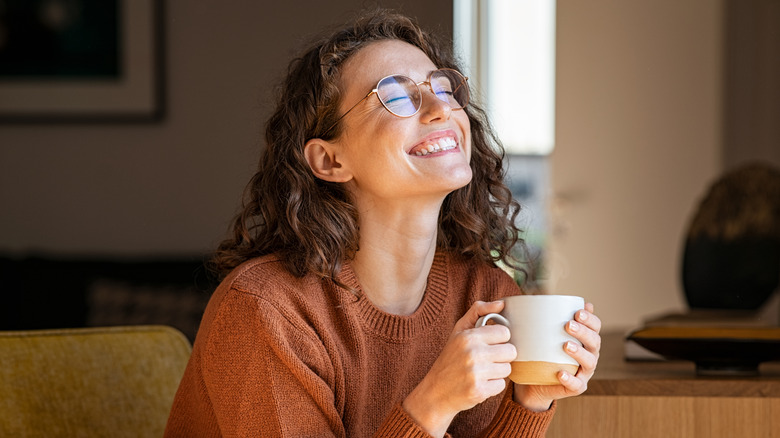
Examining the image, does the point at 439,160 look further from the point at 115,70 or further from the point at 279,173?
the point at 115,70

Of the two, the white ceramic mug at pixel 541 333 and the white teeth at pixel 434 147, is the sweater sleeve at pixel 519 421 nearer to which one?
the white ceramic mug at pixel 541 333

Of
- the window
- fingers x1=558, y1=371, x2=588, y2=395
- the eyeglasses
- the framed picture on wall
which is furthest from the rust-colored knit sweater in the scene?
the window

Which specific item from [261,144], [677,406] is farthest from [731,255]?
[677,406]

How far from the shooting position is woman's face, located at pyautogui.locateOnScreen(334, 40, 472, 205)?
46.4 inches

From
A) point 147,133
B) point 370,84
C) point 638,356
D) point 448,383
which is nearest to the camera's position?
point 448,383

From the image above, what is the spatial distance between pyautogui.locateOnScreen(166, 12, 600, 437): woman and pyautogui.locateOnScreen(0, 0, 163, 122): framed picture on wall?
180 cm

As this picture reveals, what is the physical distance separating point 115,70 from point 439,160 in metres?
2.19

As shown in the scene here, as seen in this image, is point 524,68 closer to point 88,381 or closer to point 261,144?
point 261,144

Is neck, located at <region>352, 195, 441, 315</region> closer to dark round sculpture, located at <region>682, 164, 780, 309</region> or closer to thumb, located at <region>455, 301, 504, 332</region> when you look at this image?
thumb, located at <region>455, 301, 504, 332</region>

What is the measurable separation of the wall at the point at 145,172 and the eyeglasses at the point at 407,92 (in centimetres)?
172

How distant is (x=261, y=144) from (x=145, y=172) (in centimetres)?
64

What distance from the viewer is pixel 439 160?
3.87 feet

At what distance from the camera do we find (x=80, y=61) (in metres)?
3.10

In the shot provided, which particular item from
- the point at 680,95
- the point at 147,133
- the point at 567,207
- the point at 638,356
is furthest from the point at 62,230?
the point at 680,95
